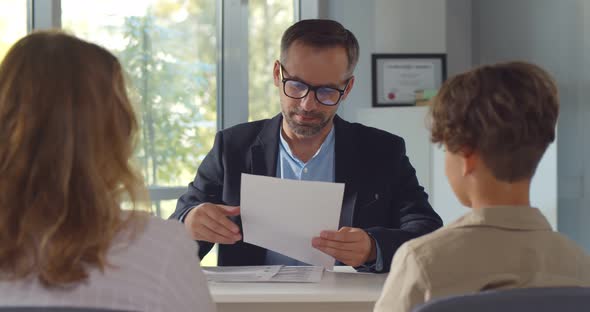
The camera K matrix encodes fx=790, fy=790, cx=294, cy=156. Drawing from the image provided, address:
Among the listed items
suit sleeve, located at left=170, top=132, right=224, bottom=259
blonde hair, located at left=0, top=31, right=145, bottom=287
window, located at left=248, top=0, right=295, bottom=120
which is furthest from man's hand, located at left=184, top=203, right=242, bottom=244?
window, located at left=248, top=0, right=295, bottom=120

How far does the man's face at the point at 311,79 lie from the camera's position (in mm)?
2447

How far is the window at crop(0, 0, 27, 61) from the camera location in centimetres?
412

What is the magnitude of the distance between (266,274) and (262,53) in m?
2.94

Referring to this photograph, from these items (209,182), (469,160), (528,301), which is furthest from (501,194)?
(209,182)

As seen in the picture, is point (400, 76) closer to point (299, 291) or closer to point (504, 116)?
point (299, 291)

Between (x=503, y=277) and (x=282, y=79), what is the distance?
4.27 feet

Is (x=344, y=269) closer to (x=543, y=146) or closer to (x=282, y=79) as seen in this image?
(x=282, y=79)

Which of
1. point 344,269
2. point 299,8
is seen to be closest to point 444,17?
point 299,8

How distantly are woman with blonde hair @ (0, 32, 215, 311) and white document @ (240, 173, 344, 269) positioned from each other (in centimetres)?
86

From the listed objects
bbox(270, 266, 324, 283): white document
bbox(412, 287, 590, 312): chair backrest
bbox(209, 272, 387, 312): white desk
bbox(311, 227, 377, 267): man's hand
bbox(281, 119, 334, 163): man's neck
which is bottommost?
bbox(209, 272, 387, 312): white desk

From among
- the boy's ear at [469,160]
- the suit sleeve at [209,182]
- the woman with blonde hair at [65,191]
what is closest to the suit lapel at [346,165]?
the suit sleeve at [209,182]

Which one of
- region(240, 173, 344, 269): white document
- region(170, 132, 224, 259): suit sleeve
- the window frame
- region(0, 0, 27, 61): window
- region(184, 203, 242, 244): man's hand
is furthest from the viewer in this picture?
the window frame

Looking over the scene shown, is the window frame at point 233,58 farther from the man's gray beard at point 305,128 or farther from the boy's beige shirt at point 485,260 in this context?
the boy's beige shirt at point 485,260

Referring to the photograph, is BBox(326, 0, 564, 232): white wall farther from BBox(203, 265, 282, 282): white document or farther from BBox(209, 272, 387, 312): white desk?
BBox(209, 272, 387, 312): white desk
